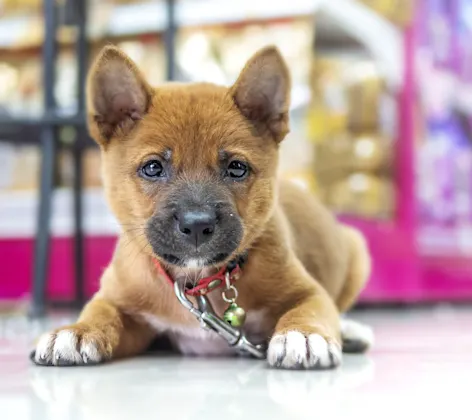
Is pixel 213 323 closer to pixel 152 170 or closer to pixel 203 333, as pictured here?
pixel 203 333

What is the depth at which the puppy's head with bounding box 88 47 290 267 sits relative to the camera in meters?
1.50

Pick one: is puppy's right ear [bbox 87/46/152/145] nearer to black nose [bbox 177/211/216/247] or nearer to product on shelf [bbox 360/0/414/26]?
black nose [bbox 177/211/216/247]

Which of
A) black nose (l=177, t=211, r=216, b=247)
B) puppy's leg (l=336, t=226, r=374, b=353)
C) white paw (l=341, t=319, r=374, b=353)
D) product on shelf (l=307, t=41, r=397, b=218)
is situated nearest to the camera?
black nose (l=177, t=211, r=216, b=247)

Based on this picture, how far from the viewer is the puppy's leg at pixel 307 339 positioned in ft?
4.81

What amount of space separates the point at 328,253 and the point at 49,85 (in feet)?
5.24

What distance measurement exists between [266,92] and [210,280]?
497 millimetres

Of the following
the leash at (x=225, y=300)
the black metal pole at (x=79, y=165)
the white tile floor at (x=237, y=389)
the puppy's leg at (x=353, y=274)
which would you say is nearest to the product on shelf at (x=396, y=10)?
the black metal pole at (x=79, y=165)

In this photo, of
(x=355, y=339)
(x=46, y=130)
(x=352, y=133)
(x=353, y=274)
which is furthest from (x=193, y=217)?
(x=352, y=133)

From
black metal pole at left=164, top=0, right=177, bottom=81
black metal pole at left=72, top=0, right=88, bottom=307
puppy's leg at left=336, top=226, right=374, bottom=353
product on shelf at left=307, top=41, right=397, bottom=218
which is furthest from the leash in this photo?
product on shelf at left=307, top=41, right=397, bottom=218

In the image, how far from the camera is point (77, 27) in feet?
11.5

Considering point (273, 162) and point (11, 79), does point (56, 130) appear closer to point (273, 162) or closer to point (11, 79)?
point (11, 79)

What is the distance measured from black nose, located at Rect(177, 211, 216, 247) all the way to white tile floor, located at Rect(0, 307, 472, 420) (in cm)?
29

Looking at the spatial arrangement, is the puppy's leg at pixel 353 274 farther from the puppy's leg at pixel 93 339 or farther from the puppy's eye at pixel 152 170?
the puppy's eye at pixel 152 170

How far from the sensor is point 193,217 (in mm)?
1447
